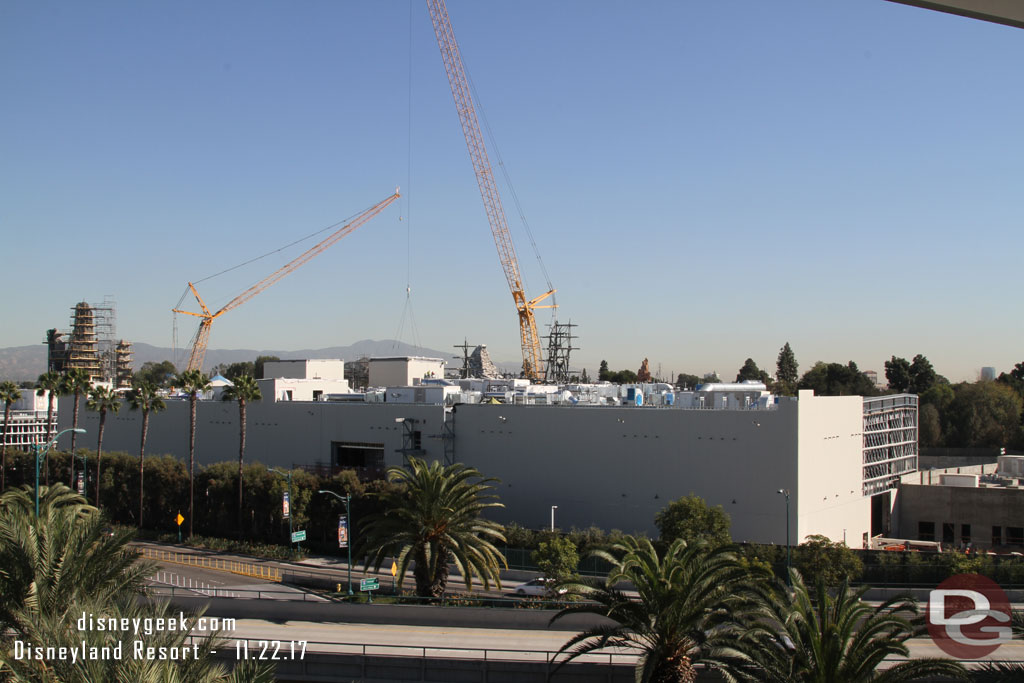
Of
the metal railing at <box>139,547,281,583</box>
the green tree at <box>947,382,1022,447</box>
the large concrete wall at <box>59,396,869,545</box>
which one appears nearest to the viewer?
the metal railing at <box>139,547,281,583</box>

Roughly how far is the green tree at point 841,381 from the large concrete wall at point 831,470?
7126 cm

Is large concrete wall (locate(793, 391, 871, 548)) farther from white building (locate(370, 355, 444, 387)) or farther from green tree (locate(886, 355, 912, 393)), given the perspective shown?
green tree (locate(886, 355, 912, 393))

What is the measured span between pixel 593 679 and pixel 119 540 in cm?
1419

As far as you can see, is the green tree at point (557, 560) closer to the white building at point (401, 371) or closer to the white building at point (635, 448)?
the white building at point (635, 448)

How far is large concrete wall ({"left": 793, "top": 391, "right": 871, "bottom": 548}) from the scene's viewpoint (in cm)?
5238

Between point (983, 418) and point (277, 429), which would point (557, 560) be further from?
point (983, 418)

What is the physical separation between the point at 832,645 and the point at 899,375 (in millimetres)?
128849

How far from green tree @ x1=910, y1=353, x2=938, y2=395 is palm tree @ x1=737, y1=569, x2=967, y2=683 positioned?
124495mm

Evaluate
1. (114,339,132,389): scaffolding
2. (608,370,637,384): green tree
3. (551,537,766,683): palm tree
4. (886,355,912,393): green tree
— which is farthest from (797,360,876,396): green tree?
(114,339,132,389): scaffolding

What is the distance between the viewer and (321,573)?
4966 centimetres

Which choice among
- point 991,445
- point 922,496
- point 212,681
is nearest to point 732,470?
point 922,496

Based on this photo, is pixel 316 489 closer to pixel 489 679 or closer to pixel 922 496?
pixel 489 679

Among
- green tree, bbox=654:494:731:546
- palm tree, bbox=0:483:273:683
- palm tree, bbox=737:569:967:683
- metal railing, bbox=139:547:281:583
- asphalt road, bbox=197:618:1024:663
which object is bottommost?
metal railing, bbox=139:547:281:583

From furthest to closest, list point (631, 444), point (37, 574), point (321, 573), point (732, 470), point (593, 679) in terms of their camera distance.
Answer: point (631, 444), point (732, 470), point (321, 573), point (593, 679), point (37, 574)
